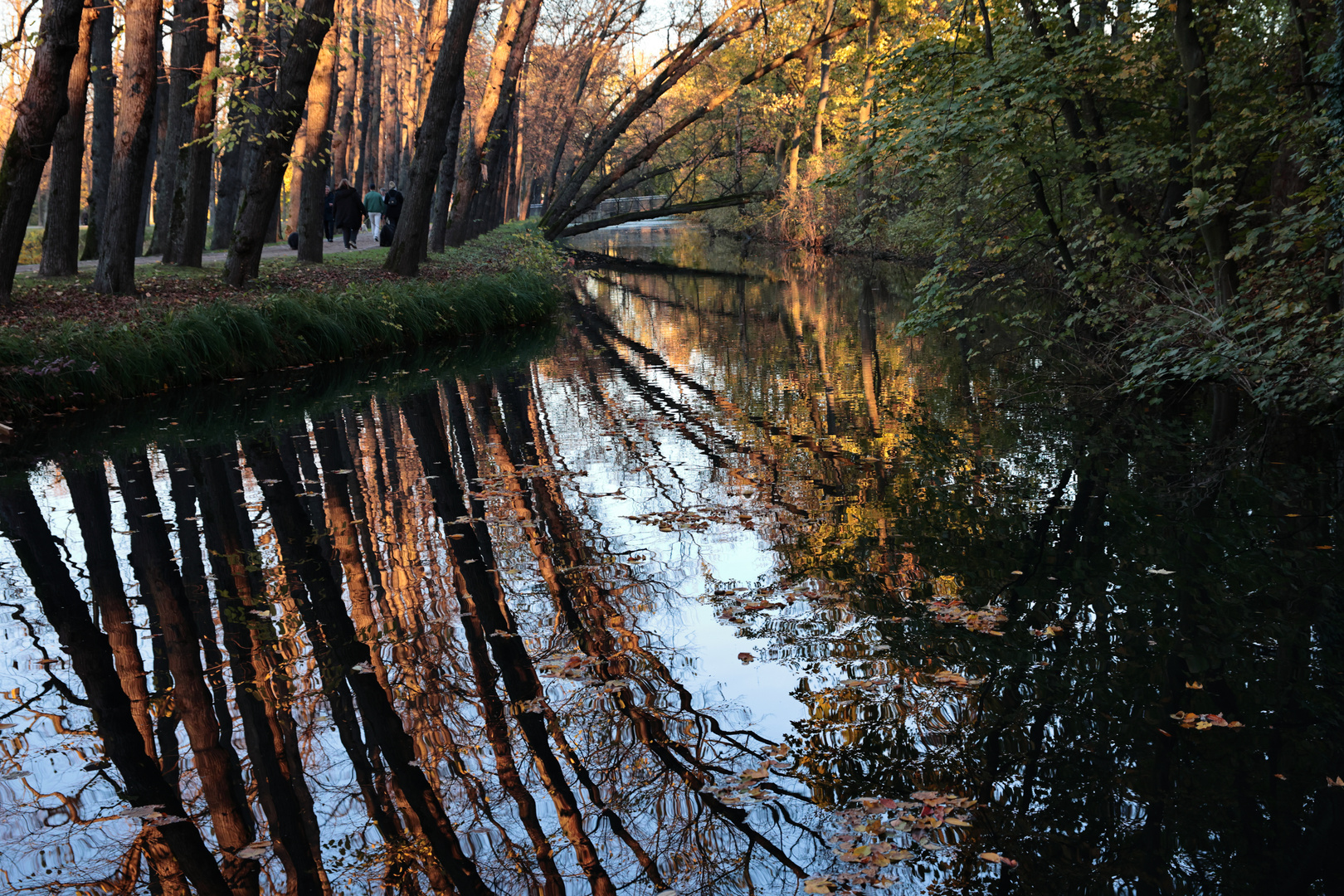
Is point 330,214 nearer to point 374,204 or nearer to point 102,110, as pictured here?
point 374,204

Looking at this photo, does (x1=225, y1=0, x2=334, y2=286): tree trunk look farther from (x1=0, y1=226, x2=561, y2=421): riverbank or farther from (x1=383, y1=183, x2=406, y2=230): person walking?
(x1=383, y1=183, x2=406, y2=230): person walking

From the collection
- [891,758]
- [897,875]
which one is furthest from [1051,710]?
[897,875]

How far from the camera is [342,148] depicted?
89.8 feet

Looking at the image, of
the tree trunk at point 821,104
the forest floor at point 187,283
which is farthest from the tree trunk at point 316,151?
the tree trunk at point 821,104

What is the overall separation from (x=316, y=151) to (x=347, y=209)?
8.98 meters

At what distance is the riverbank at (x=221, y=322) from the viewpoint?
10.8m

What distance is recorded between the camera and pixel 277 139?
48.1 feet

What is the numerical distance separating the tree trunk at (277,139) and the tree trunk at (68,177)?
233 centimetres

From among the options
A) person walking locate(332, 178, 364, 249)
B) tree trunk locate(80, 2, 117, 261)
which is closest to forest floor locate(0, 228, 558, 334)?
tree trunk locate(80, 2, 117, 261)

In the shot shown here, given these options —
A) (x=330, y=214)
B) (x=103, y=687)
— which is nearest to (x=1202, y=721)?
(x=103, y=687)

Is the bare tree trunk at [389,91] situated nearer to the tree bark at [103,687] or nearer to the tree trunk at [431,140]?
the tree trunk at [431,140]

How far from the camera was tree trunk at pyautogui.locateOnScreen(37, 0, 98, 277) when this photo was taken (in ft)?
45.3

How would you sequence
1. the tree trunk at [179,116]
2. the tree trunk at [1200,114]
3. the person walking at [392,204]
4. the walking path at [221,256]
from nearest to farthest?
the tree trunk at [1200,114] < the tree trunk at [179,116] < the walking path at [221,256] < the person walking at [392,204]

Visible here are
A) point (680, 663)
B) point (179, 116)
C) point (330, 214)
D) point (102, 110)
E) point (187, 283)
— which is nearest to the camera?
point (680, 663)
